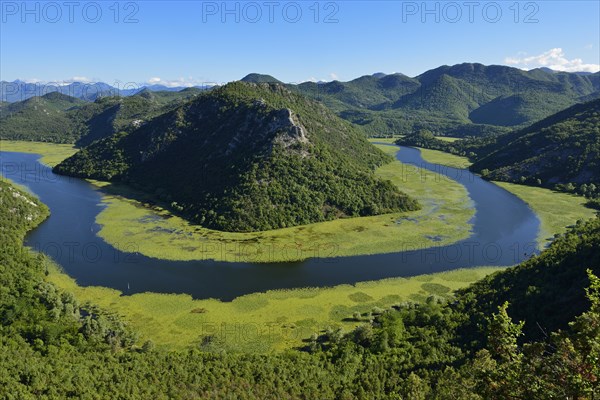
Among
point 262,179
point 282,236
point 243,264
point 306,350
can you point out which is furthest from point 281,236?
point 306,350

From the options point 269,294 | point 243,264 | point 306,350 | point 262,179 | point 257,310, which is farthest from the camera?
point 262,179

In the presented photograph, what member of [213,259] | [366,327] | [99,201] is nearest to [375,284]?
[366,327]

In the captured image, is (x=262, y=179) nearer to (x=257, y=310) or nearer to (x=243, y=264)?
(x=243, y=264)

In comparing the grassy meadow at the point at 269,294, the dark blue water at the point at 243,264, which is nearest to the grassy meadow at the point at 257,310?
the grassy meadow at the point at 269,294

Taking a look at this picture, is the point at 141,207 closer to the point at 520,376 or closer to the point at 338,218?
the point at 338,218

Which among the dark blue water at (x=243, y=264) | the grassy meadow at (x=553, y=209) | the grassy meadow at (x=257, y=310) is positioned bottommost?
the grassy meadow at (x=257, y=310)

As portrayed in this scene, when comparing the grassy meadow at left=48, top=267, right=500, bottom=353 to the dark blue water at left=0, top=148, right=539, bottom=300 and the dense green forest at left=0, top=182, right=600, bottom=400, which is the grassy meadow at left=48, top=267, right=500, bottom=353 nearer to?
the dense green forest at left=0, top=182, right=600, bottom=400

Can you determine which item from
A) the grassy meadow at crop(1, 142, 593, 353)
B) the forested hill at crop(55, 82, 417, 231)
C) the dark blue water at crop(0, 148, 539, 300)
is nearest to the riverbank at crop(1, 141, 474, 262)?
the grassy meadow at crop(1, 142, 593, 353)

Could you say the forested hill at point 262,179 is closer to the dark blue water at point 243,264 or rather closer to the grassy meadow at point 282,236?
the grassy meadow at point 282,236
